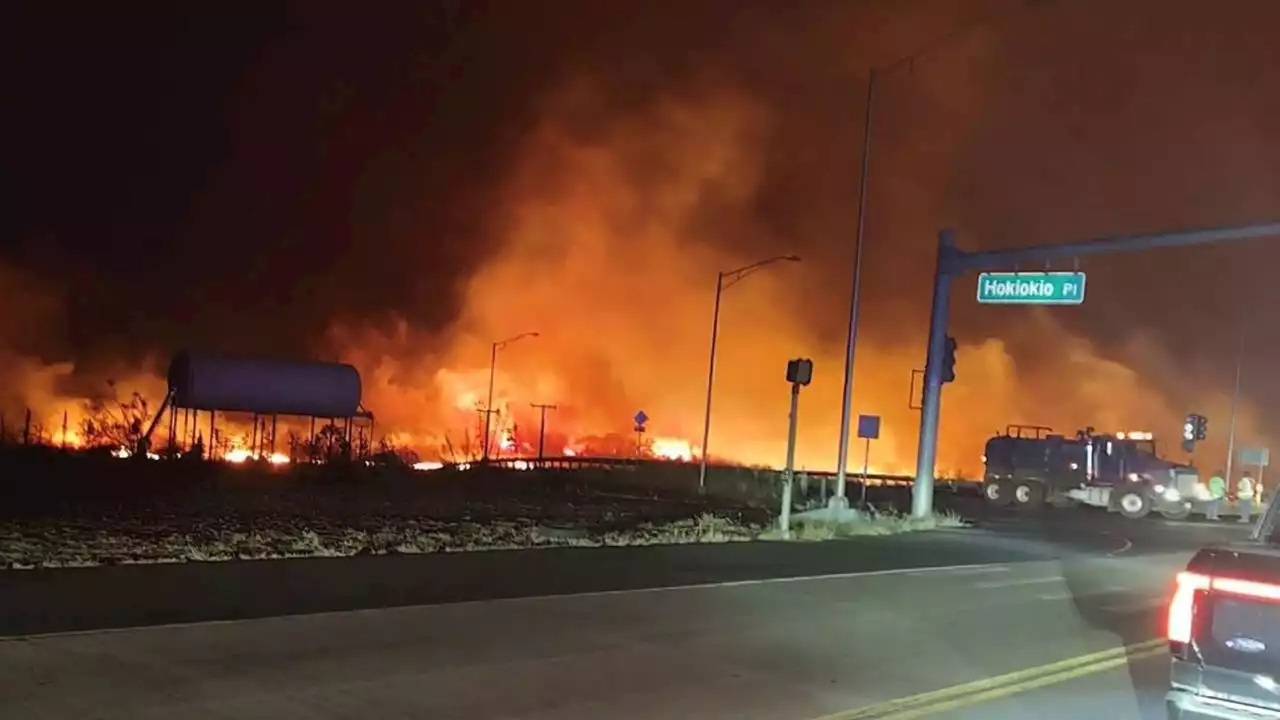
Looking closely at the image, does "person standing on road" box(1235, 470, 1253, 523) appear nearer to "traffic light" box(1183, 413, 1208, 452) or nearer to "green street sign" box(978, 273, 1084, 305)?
"traffic light" box(1183, 413, 1208, 452)

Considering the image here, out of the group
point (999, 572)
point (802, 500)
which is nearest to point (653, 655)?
point (999, 572)

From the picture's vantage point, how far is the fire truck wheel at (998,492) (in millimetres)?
42250

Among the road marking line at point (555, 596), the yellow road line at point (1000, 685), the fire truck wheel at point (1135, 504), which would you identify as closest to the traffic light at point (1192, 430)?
the fire truck wheel at point (1135, 504)

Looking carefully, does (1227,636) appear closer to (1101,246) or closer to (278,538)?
(278,538)

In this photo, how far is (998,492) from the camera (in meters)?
42.7

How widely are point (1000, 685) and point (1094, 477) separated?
1285 inches

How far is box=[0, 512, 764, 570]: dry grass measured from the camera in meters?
14.2

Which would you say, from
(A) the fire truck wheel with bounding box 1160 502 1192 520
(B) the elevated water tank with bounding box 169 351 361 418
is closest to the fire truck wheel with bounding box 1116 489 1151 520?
(A) the fire truck wheel with bounding box 1160 502 1192 520

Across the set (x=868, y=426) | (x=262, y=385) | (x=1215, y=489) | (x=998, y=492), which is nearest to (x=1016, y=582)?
(x=868, y=426)

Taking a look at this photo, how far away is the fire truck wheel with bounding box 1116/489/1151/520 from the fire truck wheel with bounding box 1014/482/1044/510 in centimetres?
289

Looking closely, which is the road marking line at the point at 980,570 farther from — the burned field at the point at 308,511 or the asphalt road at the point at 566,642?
the burned field at the point at 308,511

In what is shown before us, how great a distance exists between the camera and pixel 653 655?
10.1 m

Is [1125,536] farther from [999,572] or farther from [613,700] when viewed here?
[613,700]

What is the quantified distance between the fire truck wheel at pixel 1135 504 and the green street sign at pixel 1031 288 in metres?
15.4
